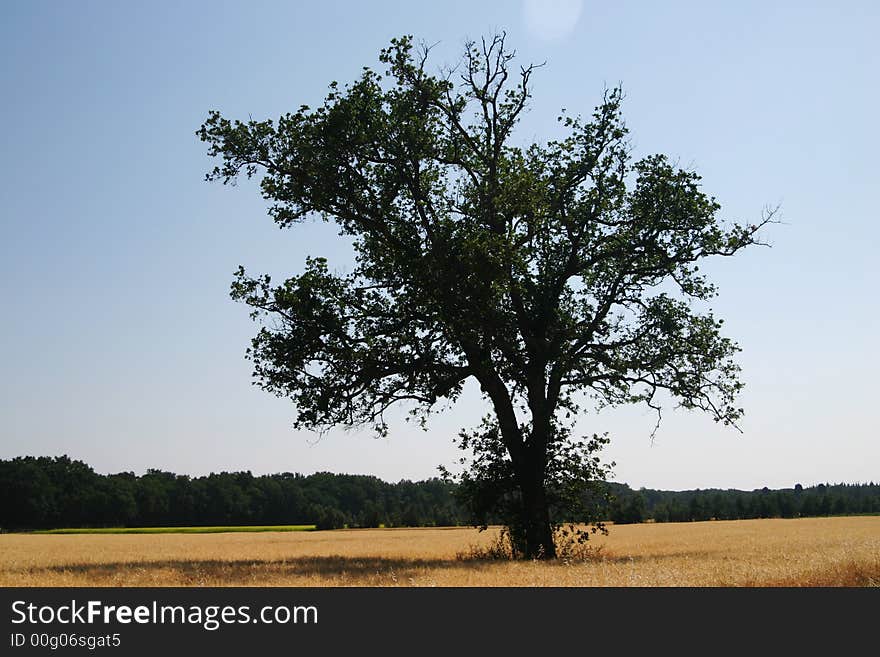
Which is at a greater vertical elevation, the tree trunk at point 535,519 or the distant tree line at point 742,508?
the tree trunk at point 535,519

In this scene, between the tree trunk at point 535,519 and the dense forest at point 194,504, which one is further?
the dense forest at point 194,504

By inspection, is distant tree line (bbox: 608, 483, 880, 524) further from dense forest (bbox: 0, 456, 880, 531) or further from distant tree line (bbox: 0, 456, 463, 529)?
distant tree line (bbox: 0, 456, 463, 529)

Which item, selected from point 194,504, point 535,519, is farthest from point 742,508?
point 535,519

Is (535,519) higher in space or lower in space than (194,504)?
higher

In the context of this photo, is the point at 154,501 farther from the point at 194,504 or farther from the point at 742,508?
the point at 742,508

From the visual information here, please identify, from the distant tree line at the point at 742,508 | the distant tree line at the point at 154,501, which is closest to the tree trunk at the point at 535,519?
the distant tree line at the point at 742,508

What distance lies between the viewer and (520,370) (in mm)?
23625

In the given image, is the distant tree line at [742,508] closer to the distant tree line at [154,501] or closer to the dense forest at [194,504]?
the dense forest at [194,504]

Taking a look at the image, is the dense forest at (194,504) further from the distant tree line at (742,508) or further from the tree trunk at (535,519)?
the tree trunk at (535,519)

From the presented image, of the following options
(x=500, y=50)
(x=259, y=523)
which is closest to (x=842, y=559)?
(x=500, y=50)

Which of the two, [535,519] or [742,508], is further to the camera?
[742,508]

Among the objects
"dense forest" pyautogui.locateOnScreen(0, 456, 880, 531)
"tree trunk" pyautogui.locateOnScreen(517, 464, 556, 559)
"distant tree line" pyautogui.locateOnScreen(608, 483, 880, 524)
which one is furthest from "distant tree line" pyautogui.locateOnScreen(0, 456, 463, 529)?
"tree trunk" pyautogui.locateOnScreen(517, 464, 556, 559)
